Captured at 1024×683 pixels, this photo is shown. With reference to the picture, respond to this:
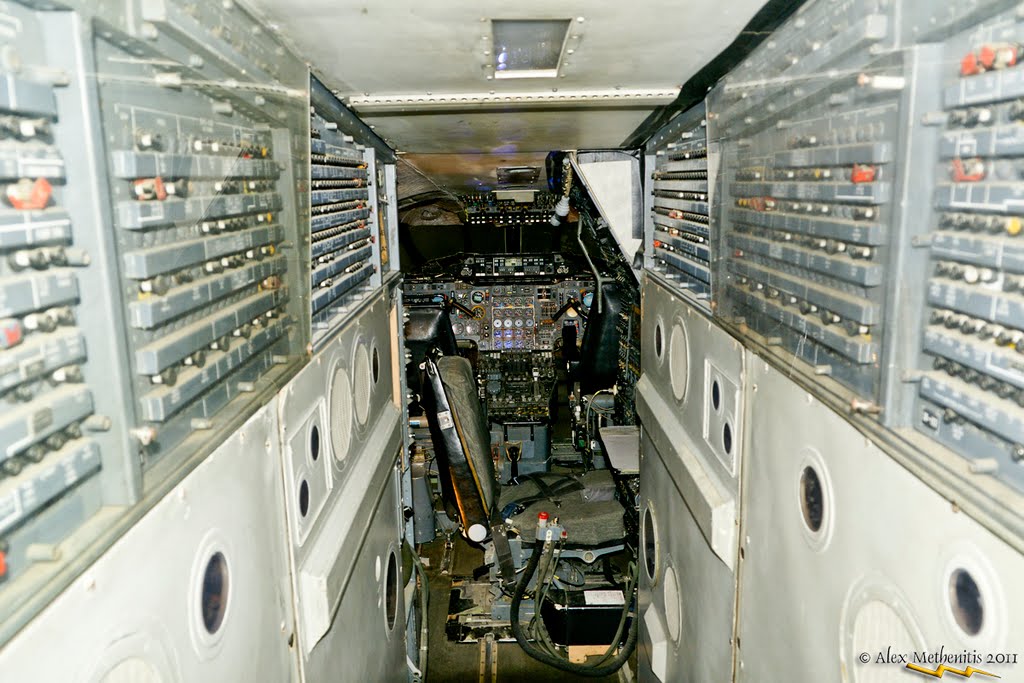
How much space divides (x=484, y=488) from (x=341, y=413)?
178 cm

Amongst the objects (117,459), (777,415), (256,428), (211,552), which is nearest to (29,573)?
(117,459)

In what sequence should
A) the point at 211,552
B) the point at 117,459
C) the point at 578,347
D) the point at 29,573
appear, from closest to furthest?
the point at 29,573
the point at 117,459
the point at 211,552
the point at 578,347

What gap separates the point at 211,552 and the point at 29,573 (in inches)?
20.2

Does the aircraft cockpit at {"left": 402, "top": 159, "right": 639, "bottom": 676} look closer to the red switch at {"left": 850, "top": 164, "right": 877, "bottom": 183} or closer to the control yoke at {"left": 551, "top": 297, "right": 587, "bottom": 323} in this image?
the control yoke at {"left": 551, "top": 297, "right": 587, "bottom": 323}

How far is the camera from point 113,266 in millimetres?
1028

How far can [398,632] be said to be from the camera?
345 centimetres

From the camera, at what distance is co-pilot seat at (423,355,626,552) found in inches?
157

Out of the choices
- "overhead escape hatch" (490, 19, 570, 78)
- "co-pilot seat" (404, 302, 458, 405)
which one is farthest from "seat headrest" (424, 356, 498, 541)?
"co-pilot seat" (404, 302, 458, 405)

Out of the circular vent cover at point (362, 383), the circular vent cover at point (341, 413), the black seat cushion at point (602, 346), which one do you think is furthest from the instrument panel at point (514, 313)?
the circular vent cover at point (341, 413)

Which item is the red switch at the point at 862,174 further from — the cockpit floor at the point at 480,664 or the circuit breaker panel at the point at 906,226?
the cockpit floor at the point at 480,664

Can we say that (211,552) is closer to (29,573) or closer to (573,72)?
(29,573)

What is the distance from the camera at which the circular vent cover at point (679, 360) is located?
115 inches

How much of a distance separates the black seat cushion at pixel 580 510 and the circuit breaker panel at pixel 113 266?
10.4ft

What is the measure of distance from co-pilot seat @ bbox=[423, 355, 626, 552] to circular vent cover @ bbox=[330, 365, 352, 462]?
50.2 inches
